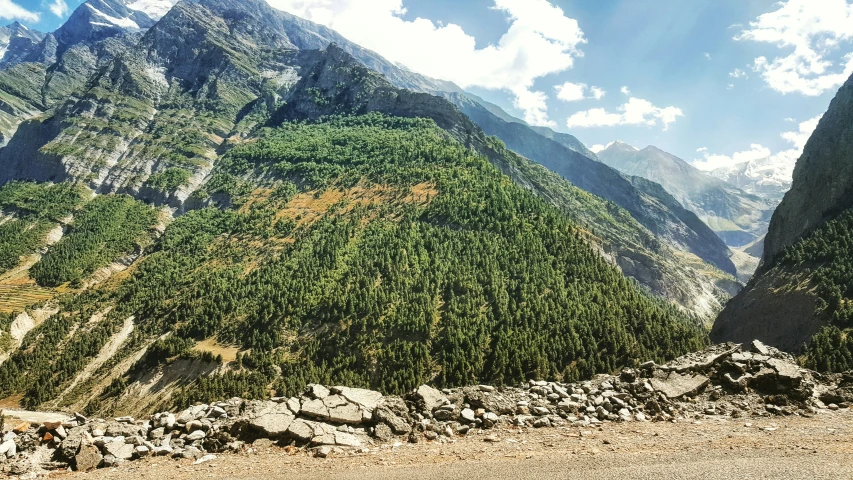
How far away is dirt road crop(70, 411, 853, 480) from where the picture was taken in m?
15.3

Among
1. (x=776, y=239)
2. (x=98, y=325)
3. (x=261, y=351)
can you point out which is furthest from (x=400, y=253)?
(x=776, y=239)

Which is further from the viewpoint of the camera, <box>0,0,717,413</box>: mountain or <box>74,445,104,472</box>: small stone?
<box>0,0,717,413</box>: mountain

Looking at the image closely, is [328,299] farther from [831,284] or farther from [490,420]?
[831,284]

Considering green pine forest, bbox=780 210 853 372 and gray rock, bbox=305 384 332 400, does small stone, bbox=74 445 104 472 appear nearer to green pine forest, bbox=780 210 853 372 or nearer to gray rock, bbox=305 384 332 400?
gray rock, bbox=305 384 332 400

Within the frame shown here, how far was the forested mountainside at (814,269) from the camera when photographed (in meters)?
55.9

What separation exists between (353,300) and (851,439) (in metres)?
66.4

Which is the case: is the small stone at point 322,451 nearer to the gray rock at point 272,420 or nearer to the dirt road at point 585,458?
the dirt road at point 585,458

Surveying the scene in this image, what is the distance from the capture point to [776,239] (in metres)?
118

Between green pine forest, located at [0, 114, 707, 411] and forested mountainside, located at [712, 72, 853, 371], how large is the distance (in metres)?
12.5

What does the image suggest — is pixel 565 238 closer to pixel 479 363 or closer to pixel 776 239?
pixel 479 363

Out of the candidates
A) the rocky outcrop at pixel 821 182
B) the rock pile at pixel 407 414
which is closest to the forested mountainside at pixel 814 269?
the rocky outcrop at pixel 821 182


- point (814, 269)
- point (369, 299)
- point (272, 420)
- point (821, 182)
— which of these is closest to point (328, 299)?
point (369, 299)

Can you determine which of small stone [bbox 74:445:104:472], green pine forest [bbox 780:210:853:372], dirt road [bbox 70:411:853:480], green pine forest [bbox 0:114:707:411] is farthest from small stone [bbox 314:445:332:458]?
green pine forest [bbox 780:210:853:372]

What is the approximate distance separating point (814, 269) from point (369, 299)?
76379 millimetres
